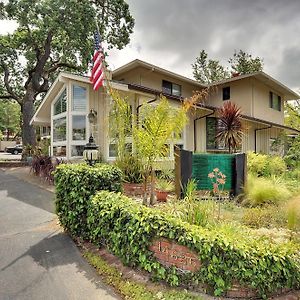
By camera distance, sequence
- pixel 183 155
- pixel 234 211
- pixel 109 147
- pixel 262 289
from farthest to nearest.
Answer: pixel 109 147 → pixel 183 155 → pixel 234 211 → pixel 262 289

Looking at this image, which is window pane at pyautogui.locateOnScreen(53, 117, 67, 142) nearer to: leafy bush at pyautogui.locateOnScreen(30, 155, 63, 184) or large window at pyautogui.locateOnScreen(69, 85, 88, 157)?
large window at pyautogui.locateOnScreen(69, 85, 88, 157)

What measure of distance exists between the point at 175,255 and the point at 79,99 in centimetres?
959

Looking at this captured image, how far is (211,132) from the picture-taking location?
1558 centimetres

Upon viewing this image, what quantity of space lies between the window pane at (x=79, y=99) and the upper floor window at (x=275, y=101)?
47.2ft

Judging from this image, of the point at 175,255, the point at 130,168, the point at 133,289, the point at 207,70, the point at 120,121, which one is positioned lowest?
the point at 133,289

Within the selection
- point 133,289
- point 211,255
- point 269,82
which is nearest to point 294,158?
point 269,82

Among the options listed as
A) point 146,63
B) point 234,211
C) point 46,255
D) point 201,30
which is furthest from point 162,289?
point 146,63

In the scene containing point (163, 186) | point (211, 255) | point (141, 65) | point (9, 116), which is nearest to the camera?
point (211, 255)

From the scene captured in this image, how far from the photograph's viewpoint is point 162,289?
11.2 ft

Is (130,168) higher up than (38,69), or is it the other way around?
(38,69)

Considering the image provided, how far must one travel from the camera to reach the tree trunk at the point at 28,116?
20656 millimetres

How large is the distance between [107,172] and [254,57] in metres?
32.5

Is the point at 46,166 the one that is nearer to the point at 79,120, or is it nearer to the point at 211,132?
the point at 79,120

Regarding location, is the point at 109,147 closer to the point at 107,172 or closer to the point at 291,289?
the point at 107,172
